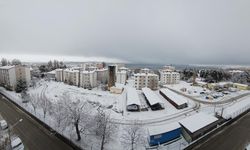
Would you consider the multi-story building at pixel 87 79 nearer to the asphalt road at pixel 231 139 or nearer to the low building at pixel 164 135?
the low building at pixel 164 135

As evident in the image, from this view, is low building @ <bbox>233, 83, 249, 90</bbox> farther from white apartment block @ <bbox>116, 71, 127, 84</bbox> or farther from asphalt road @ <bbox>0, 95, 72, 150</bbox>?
asphalt road @ <bbox>0, 95, 72, 150</bbox>

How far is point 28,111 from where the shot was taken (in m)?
21.2

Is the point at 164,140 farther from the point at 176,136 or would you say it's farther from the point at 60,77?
the point at 60,77

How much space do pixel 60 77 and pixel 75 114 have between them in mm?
43807

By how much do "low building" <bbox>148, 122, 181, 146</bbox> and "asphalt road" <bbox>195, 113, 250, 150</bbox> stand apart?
2.54 meters

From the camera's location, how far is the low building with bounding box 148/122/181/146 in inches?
542

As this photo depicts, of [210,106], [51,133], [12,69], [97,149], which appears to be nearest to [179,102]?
[210,106]

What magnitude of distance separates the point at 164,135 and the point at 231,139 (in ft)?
25.4

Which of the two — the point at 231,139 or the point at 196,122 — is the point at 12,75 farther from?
the point at 231,139

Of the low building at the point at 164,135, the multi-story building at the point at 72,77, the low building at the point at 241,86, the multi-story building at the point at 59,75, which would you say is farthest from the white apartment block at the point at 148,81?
the multi-story building at the point at 59,75

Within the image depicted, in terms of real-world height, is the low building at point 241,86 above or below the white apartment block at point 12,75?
below

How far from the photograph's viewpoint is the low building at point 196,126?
48.6 ft

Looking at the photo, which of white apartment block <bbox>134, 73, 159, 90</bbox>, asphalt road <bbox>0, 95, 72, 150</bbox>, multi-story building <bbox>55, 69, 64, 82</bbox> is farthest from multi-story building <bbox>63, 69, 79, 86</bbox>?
asphalt road <bbox>0, 95, 72, 150</bbox>

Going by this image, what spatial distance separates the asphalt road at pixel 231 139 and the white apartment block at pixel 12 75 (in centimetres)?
4360
